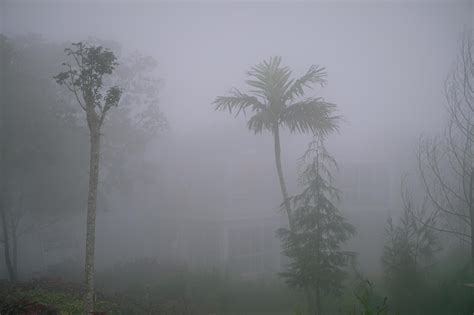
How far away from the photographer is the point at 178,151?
28672 millimetres

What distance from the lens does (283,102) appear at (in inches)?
480

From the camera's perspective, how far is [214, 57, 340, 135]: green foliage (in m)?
11.8

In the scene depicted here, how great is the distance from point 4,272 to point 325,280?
27.0 meters

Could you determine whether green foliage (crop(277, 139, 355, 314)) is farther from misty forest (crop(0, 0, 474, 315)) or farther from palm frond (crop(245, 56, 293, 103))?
palm frond (crop(245, 56, 293, 103))

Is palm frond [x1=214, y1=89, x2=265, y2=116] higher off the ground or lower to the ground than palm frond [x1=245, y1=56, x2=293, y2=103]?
lower

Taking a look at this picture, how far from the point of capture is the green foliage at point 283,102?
1179 cm

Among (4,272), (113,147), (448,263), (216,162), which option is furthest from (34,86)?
(448,263)

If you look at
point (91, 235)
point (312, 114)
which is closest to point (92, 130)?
point (91, 235)

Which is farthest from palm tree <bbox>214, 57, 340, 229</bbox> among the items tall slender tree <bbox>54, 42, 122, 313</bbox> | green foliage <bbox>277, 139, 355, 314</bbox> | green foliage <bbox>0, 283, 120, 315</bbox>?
green foliage <bbox>0, 283, 120, 315</bbox>

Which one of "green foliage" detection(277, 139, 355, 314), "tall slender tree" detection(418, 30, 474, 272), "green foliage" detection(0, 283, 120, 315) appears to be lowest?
"green foliage" detection(0, 283, 120, 315)

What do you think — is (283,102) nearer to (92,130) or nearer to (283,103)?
(283,103)

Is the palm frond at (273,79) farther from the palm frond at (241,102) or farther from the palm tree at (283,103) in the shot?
the palm frond at (241,102)

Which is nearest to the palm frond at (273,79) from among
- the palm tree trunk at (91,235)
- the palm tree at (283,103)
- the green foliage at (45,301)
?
the palm tree at (283,103)

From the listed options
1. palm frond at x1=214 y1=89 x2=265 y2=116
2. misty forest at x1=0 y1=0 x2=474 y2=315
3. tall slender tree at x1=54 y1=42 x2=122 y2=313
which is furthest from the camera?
palm frond at x1=214 y1=89 x2=265 y2=116
